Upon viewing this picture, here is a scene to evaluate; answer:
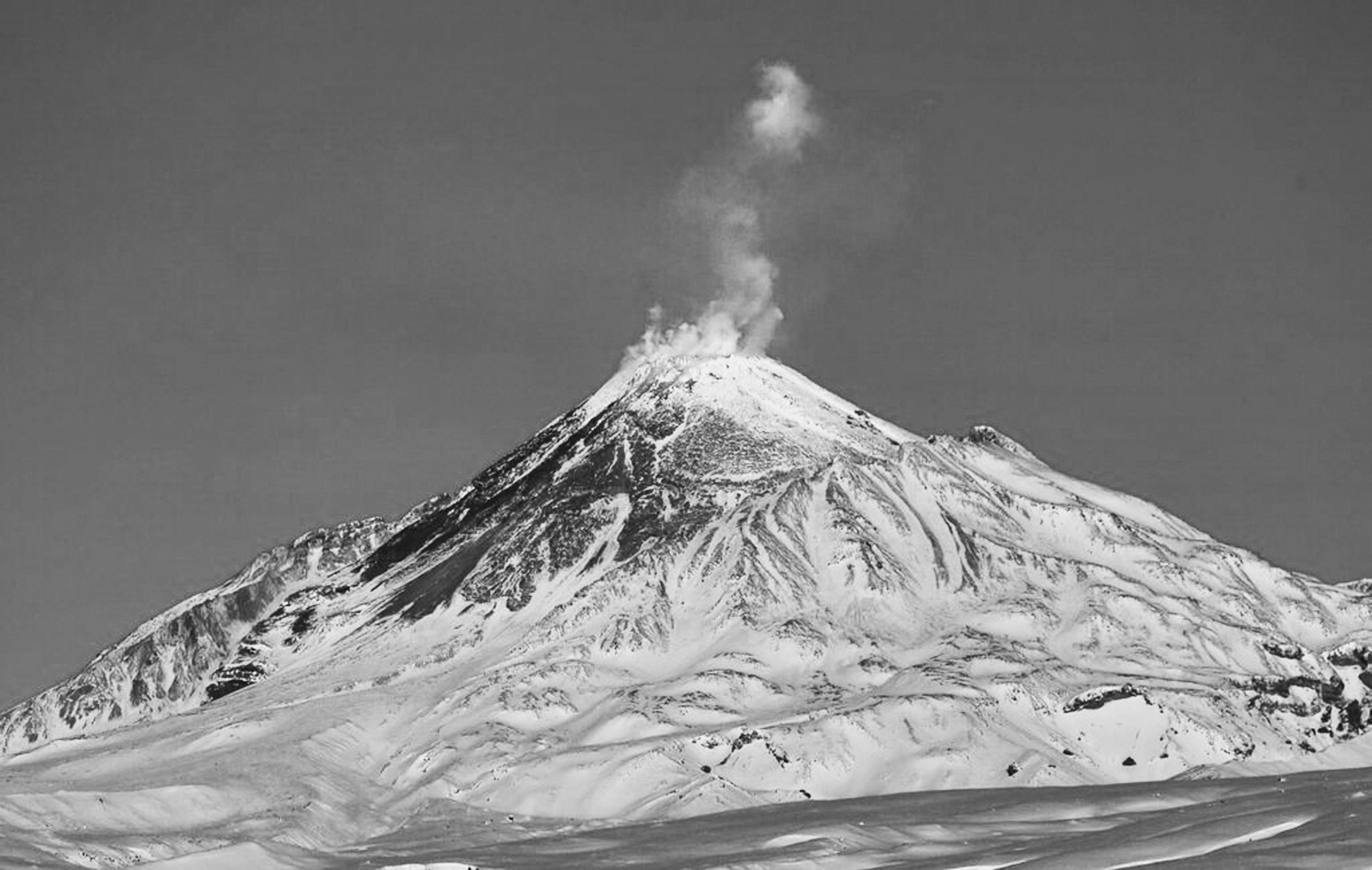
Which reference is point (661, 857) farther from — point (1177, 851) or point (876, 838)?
point (1177, 851)

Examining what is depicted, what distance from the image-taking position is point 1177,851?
10906 cm

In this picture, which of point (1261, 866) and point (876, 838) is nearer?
point (1261, 866)

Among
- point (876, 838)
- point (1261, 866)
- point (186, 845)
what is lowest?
point (1261, 866)

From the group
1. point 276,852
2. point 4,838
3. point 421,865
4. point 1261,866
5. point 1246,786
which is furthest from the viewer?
point 4,838

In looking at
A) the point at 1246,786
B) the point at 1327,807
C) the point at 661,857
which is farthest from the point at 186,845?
the point at 1327,807

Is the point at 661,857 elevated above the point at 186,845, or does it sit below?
below

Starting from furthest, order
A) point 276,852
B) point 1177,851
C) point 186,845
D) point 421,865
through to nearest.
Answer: point 186,845, point 276,852, point 421,865, point 1177,851

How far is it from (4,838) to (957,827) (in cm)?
8687

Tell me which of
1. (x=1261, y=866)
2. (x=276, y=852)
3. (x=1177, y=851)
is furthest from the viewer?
(x=276, y=852)

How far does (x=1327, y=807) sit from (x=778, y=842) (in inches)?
1572

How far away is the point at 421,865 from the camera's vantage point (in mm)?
142250

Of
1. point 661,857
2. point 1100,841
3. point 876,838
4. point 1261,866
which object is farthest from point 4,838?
point 1261,866

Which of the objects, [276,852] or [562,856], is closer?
[562,856]

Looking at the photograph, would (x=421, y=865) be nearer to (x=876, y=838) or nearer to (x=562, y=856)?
(x=562, y=856)
